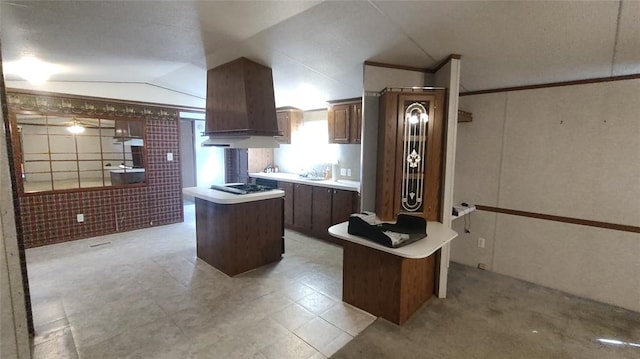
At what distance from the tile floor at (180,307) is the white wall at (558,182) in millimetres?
2066

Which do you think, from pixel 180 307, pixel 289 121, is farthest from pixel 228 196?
pixel 289 121

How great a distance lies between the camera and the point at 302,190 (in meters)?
4.79

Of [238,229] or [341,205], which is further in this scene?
[341,205]

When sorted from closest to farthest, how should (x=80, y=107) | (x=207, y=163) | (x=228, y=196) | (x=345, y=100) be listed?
1. (x=228, y=196)
2. (x=80, y=107)
3. (x=345, y=100)
4. (x=207, y=163)

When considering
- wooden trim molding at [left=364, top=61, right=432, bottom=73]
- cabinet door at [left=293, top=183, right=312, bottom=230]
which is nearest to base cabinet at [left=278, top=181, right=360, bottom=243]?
cabinet door at [left=293, top=183, right=312, bottom=230]

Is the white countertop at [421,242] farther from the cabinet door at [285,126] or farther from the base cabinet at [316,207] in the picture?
the cabinet door at [285,126]

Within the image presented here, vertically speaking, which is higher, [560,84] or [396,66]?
[396,66]

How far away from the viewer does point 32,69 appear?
326cm

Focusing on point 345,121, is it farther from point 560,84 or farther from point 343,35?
point 560,84

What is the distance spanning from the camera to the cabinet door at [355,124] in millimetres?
4336

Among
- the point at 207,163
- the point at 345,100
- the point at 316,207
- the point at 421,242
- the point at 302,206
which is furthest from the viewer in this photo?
the point at 207,163

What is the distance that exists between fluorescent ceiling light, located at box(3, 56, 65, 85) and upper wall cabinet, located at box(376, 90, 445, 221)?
3561 millimetres

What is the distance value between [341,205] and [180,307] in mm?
2422

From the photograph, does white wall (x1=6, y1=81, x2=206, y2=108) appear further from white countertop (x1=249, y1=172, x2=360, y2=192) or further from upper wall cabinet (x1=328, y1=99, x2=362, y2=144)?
upper wall cabinet (x1=328, y1=99, x2=362, y2=144)
